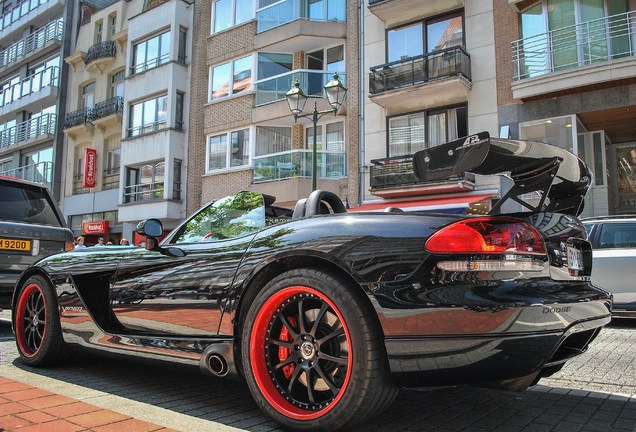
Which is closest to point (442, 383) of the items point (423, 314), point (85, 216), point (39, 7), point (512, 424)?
point (423, 314)

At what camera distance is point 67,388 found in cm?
345

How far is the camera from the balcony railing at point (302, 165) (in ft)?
60.2

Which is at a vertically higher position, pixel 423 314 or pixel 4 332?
pixel 423 314

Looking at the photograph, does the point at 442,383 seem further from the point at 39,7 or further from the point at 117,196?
the point at 39,7

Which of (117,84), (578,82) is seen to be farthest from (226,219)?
(117,84)

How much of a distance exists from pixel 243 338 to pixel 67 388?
1593mm

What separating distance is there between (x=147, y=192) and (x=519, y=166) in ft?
72.7

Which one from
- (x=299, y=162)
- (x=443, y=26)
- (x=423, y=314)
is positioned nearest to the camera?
(x=423, y=314)

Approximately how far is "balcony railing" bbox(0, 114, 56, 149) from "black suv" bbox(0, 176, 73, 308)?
83.1 feet

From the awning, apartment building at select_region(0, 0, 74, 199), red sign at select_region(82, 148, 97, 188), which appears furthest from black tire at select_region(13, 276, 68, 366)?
apartment building at select_region(0, 0, 74, 199)

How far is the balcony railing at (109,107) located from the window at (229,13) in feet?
21.5

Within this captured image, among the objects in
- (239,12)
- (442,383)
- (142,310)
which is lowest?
(442,383)

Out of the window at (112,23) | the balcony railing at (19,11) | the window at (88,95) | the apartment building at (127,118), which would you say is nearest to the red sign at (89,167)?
the apartment building at (127,118)

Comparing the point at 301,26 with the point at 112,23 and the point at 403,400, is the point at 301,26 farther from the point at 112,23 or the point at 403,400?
the point at 403,400
